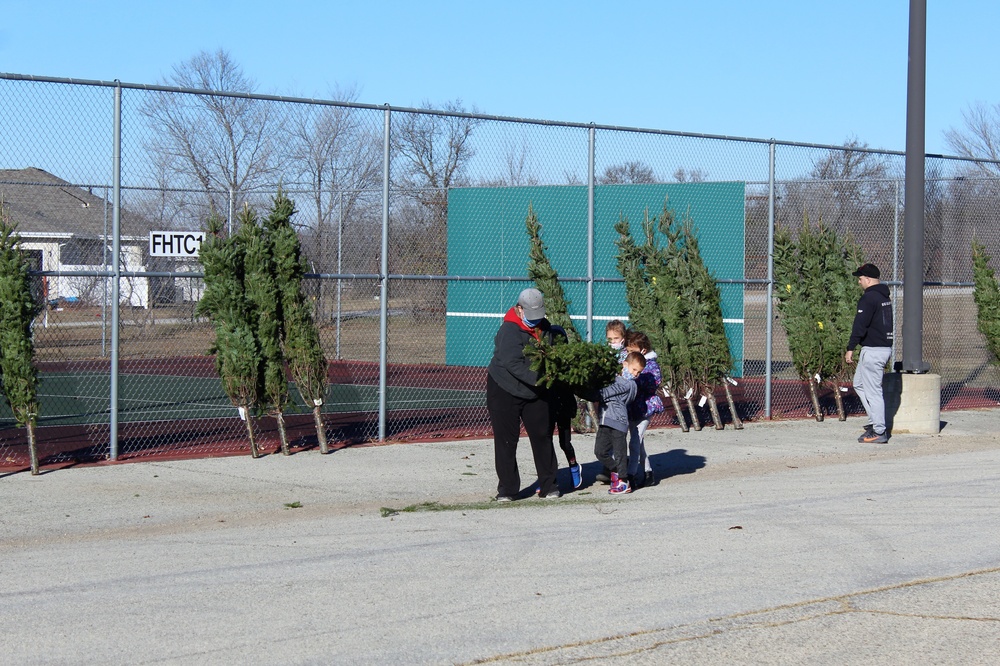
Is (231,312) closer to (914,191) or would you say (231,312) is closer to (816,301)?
(816,301)

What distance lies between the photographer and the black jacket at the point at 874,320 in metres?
12.8

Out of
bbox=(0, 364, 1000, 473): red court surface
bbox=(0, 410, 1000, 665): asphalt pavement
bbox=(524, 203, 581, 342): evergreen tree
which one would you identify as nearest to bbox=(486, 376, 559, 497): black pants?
bbox=(0, 410, 1000, 665): asphalt pavement

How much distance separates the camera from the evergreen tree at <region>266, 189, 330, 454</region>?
1099 centimetres

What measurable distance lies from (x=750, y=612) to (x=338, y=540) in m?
2.94

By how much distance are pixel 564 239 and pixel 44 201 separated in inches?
354

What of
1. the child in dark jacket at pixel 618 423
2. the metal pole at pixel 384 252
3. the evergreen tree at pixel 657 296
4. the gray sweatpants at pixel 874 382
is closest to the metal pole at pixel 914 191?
the gray sweatpants at pixel 874 382

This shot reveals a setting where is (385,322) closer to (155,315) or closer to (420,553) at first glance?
(420,553)

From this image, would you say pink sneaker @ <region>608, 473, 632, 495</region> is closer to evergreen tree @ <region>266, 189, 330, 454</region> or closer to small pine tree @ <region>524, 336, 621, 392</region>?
small pine tree @ <region>524, 336, 621, 392</region>

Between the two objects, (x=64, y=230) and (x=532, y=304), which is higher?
(x=64, y=230)

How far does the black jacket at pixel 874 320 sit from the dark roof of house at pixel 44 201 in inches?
317

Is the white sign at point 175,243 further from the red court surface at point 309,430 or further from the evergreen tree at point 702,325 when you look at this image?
the evergreen tree at point 702,325

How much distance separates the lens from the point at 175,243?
1096cm

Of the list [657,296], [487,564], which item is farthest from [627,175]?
[487,564]

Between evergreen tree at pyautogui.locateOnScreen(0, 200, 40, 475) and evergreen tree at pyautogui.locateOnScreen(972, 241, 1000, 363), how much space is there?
12.3 metres
